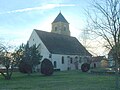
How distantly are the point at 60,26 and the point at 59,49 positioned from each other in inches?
936

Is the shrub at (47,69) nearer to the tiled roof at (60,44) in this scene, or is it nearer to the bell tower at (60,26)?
the tiled roof at (60,44)

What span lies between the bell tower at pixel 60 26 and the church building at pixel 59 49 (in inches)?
394

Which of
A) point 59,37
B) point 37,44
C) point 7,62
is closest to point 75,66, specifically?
point 59,37

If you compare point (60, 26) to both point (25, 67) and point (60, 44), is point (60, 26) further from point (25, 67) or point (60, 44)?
point (25, 67)

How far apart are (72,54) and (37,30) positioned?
1240cm

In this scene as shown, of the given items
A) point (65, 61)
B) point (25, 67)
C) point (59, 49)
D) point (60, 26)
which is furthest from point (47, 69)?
point (60, 26)

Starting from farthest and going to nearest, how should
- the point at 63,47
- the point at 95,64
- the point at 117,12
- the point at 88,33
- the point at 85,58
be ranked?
the point at 95,64 < the point at 85,58 < the point at 63,47 < the point at 88,33 < the point at 117,12

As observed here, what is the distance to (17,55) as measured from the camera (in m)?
45.6

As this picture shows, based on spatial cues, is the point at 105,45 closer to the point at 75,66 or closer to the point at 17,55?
the point at 17,55

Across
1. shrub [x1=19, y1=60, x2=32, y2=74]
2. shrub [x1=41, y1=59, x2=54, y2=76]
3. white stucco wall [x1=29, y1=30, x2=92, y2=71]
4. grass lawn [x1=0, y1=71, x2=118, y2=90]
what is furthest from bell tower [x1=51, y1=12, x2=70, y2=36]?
grass lawn [x1=0, y1=71, x2=118, y2=90]

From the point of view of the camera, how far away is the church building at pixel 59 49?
71.4m

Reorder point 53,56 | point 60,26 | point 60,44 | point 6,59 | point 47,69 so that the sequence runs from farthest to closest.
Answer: point 60,26 < point 60,44 < point 53,56 < point 47,69 < point 6,59

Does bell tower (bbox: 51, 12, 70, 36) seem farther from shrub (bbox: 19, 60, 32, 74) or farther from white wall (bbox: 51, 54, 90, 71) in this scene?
shrub (bbox: 19, 60, 32, 74)

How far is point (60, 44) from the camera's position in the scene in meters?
76.9
